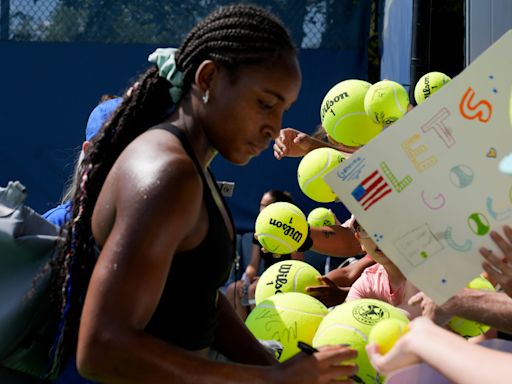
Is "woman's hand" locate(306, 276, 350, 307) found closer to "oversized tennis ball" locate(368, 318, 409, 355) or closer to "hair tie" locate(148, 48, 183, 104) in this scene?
"oversized tennis ball" locate(368, 318, 409, 355)

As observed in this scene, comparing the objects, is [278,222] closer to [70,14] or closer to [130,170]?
[130,170]

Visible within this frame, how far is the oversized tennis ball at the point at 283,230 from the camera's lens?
13.9 feet

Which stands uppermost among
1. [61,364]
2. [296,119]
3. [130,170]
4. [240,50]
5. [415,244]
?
[240,50]

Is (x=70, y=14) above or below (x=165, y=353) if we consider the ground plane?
below

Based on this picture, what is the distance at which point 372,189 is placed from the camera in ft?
6.68

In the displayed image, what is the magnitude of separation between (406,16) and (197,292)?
3978mm

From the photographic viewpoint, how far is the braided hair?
70.2 inches

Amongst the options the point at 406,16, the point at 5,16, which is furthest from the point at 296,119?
the point at 5,16

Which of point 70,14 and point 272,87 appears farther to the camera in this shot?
point 70,14

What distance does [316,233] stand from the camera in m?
4.54

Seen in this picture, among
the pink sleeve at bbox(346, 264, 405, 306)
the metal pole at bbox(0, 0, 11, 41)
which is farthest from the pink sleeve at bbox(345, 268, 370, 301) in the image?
the metal pole at bbox(0, 0, 11, 41)

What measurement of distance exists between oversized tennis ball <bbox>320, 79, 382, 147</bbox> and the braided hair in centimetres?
213

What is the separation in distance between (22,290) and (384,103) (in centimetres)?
238

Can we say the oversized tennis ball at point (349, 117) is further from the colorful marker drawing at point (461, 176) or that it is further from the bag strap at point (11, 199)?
the bag strap at point (11, 199)
